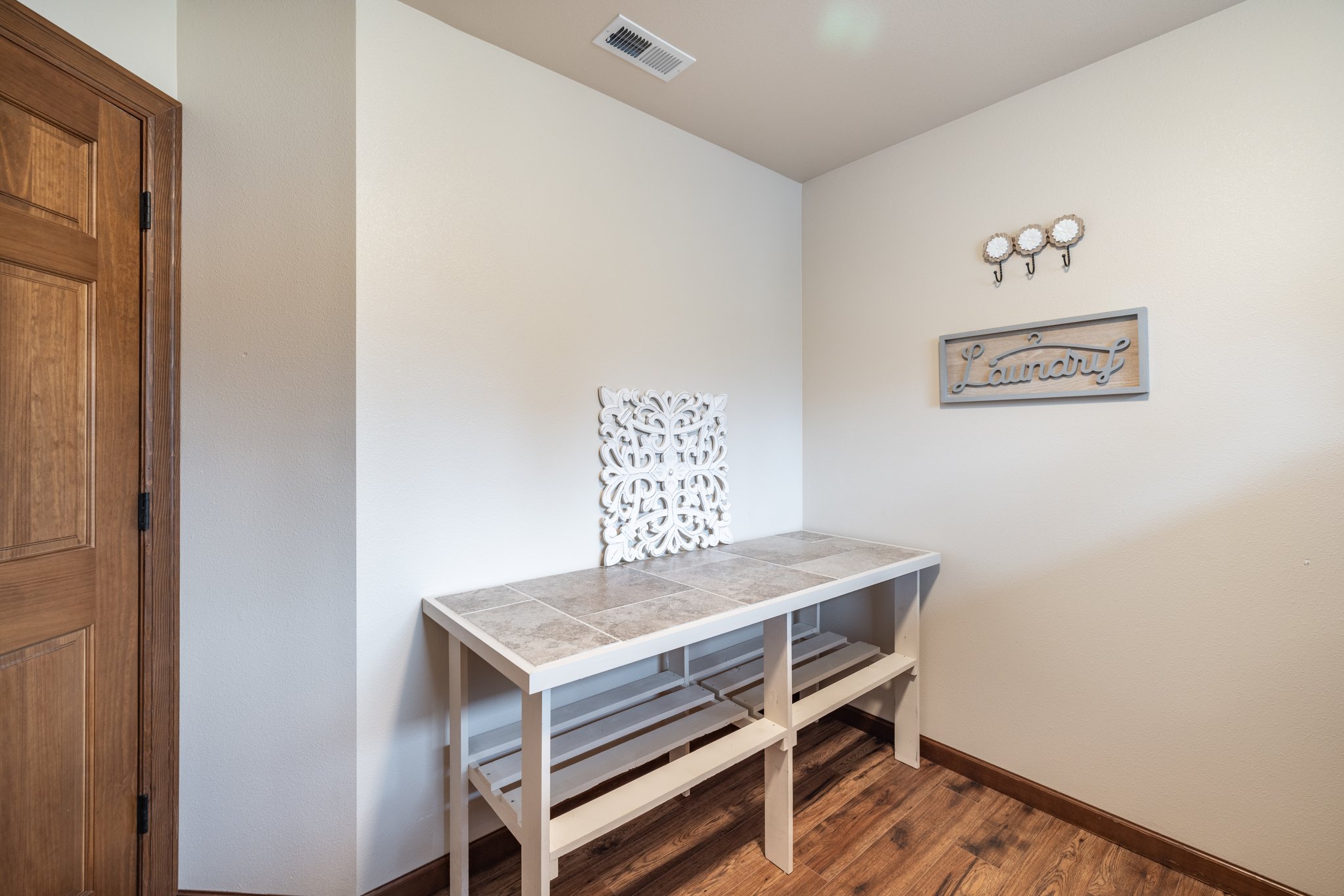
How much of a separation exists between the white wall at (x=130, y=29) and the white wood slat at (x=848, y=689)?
2.59 m

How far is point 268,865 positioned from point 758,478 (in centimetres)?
210

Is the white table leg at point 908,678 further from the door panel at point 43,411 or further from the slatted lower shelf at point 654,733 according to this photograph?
the door panel at point 43,411

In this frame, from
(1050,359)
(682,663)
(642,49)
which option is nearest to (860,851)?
(682,663)

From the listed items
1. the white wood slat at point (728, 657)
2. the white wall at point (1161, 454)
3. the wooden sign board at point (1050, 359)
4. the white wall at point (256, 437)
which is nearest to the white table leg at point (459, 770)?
the white wall at point (256, 437)

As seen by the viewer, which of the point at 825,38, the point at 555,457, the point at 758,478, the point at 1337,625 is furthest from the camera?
the point at 758,478

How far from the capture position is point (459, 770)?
61.9 inches

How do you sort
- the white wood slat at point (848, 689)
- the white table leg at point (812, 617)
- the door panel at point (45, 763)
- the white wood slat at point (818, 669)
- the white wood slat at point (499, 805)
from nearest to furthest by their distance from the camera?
the door panel at point (45, 763)
the white wood slat at point (499, 805)
the white wood slat at point (848, 689)
the white wood slat at point (818, 669)
the white table leg at point (812, 617)

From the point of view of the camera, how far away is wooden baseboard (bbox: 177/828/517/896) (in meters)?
1.54

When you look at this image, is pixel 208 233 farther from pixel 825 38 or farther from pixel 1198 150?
pixel 1198 150

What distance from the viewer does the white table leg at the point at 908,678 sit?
7.34 ft

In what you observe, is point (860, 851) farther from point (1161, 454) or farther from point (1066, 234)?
point (1066, 234)

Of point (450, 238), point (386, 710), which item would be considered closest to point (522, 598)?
point (386, 710)

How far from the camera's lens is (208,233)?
Result: 5.04ft

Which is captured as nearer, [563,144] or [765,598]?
[765,598]
